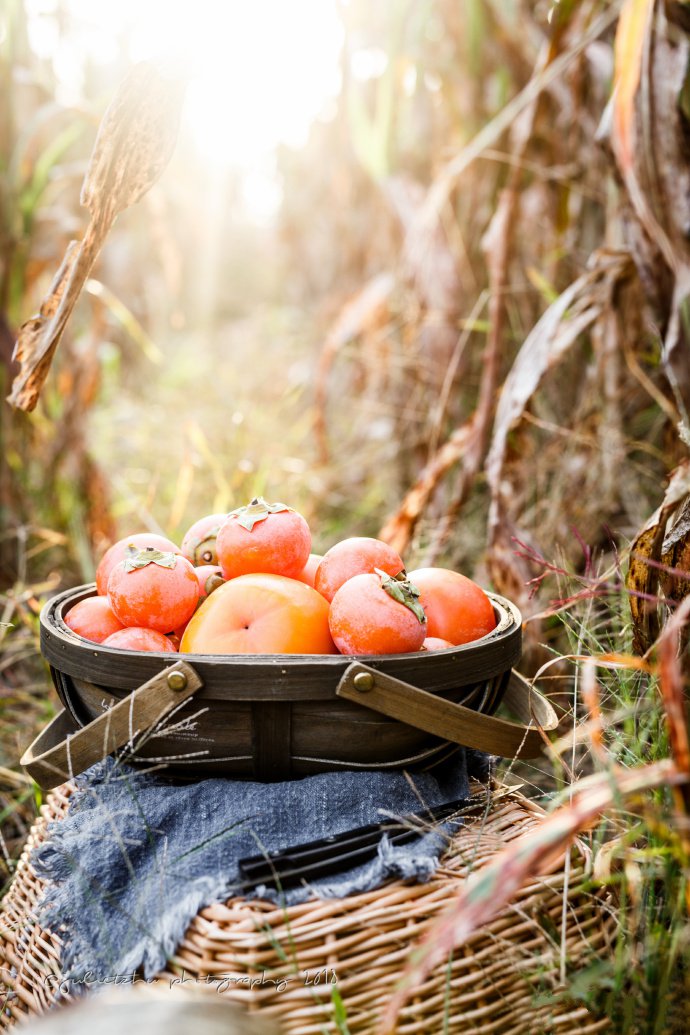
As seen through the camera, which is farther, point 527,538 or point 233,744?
point 527,538

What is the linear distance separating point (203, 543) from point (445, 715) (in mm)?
425

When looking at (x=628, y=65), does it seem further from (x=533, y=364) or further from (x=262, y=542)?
(x=262, y=542)

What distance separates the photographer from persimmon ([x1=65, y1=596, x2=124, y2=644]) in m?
0.98

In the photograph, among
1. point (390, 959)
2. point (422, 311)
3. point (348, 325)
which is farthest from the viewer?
point (348, 325)

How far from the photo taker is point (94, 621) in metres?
0.99

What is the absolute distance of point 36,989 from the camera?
835 millimetres

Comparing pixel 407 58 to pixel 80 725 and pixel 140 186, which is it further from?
pixel 80 725

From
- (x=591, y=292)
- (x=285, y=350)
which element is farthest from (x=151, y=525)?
(x=285, y=350)

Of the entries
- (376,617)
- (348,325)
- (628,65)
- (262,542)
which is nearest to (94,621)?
(262,542)

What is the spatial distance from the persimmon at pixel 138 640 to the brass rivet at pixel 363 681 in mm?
225

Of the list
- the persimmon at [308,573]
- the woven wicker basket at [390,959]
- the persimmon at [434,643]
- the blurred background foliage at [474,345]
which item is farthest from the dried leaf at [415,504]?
the woven wicker basket at [390,959]

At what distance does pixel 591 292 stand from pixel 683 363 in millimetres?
387

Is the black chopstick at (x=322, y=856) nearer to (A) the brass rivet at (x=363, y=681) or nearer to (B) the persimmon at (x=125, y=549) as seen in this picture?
(A) the brass rivet at (x=363, y=681)

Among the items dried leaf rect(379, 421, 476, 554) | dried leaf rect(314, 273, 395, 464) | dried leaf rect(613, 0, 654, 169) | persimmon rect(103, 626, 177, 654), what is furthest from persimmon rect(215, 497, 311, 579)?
dried leaf rect(314, 273, 395, 464)
